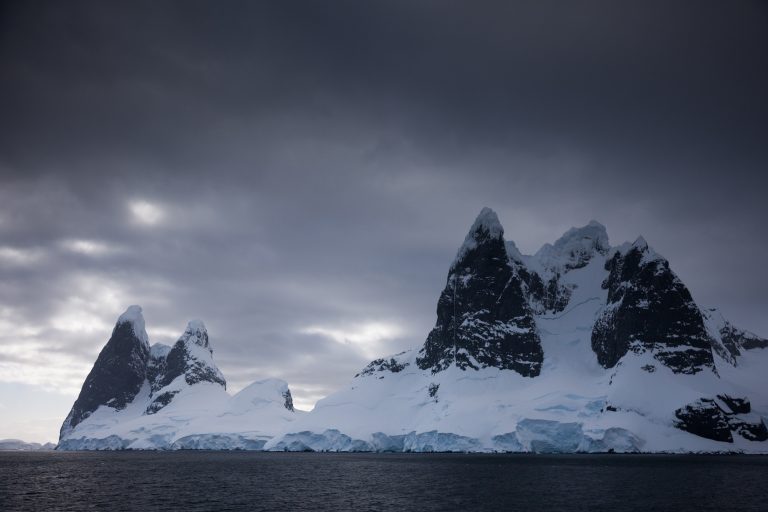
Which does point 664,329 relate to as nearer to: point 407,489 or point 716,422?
point 716,422

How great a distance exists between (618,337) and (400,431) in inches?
2936

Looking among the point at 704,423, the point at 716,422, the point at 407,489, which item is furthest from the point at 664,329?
the point at 407,489

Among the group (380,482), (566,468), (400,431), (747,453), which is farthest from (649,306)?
(380,482)

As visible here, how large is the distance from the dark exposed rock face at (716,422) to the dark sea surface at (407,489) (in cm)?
5006

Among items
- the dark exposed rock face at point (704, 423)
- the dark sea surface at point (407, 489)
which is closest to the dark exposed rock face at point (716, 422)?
the dark exposed rock face at point (704, 423)

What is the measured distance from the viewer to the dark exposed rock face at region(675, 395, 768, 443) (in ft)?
506

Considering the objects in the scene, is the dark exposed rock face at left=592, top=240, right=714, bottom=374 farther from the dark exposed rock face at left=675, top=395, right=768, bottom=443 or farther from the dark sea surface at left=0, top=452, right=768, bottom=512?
the dark sea surface at left=0, top=452, right=768, bottom=512

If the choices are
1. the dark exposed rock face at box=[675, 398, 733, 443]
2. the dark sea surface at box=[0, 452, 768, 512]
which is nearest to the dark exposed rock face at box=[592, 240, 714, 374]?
the dark exposed rock face at box=[675, 398, 733, 443]

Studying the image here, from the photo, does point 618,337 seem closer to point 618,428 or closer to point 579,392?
point 579,392

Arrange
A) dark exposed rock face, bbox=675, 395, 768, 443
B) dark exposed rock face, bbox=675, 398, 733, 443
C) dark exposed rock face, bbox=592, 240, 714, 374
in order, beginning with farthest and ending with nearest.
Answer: dark exposed rock face, bbox=592, 240, 714, 374 < dark exposed rock face, bbox=675, 395, 768, 443 < dark exposed rock face, bbox=675, 398, 733, 443

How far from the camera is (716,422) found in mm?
154750

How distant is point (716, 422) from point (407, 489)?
366 feet

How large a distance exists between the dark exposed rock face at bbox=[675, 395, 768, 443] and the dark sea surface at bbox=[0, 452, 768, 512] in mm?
50062

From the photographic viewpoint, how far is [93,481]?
8900 cm
